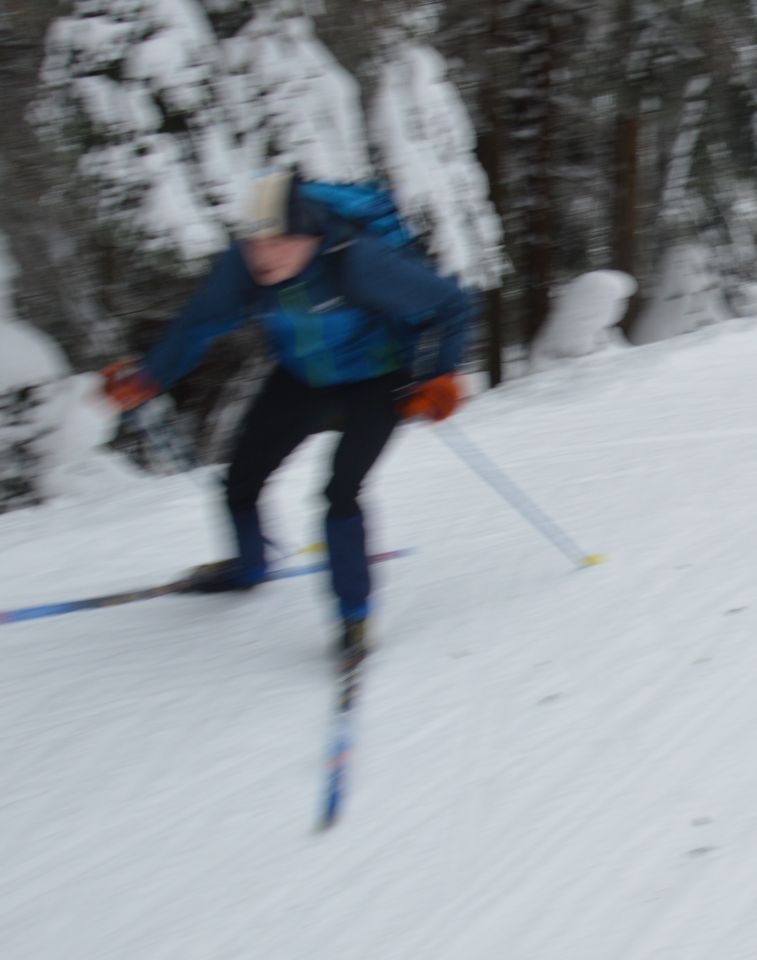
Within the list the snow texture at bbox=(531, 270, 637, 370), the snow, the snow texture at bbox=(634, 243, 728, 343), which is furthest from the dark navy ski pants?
the snow texture at bbox=(634, 243, 728, 343)

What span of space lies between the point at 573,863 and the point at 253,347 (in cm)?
595

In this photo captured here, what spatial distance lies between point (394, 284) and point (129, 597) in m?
1.55

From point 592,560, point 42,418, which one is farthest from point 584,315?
point 592,560

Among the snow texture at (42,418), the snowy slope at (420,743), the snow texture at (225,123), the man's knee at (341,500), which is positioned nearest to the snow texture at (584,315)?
the snow texture at (225,123)

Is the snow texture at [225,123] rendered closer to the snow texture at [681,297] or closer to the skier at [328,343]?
the snow texture at [681,297]

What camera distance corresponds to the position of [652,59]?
27.6 feet

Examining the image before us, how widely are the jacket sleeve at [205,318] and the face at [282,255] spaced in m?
0.21

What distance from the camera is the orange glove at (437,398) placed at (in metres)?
2.98

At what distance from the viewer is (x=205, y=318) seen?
10.6ft

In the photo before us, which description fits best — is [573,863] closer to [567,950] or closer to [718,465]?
[567,950]

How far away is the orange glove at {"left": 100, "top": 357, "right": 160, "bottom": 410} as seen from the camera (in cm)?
335

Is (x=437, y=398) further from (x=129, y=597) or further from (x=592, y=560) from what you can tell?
(x=129, y=597)

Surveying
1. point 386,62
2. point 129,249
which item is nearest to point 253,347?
point 129,249

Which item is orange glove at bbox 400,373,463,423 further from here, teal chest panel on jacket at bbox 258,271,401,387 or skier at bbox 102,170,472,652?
teal chest panel on jacket at bbox 258,271,401,387
